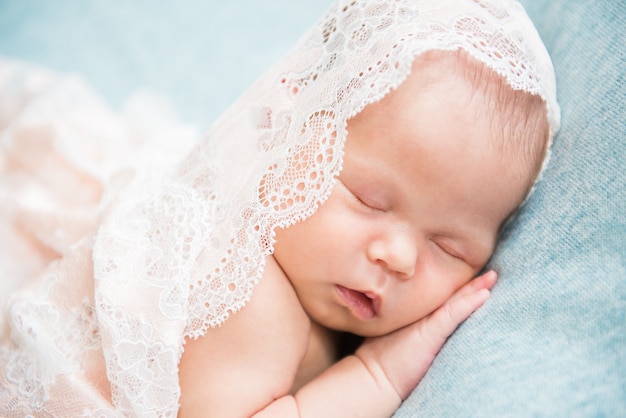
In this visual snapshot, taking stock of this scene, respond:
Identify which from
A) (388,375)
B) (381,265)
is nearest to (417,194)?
(381,265)

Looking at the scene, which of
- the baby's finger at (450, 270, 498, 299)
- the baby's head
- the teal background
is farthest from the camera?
the baby's finger at (450, 270, 498, 299)

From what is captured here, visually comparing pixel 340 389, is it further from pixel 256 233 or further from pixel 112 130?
pixel 112 130

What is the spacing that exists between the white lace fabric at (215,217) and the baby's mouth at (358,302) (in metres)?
0.17

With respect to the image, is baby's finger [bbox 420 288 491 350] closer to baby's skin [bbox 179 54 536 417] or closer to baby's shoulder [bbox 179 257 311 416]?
baby's skin [bbox 179 54 536 417]

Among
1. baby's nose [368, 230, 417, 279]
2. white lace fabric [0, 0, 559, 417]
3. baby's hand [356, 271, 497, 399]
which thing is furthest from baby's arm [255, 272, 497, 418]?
white lace fabric [0, 0, 559, 417]

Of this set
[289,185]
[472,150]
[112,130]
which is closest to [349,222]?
[289,185]

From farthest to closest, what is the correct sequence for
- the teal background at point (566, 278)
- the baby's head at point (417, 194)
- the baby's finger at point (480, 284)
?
the baby's finger at point (480, 284)
the baby's head at point (417, 194)
the teal background at point (566, 278)

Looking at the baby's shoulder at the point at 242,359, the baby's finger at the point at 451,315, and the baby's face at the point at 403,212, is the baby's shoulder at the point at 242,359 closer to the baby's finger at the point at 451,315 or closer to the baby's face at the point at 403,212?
the baby's face at the point at 403,212

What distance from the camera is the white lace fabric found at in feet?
3.22

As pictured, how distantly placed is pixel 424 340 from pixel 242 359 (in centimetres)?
34

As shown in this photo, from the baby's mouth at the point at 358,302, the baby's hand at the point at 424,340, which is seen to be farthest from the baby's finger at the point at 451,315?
the baby's mouth at the point at 358,302

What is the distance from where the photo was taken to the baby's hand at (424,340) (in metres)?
1.06

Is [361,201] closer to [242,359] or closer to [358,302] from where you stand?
[358,302]

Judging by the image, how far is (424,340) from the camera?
107 centimetres
